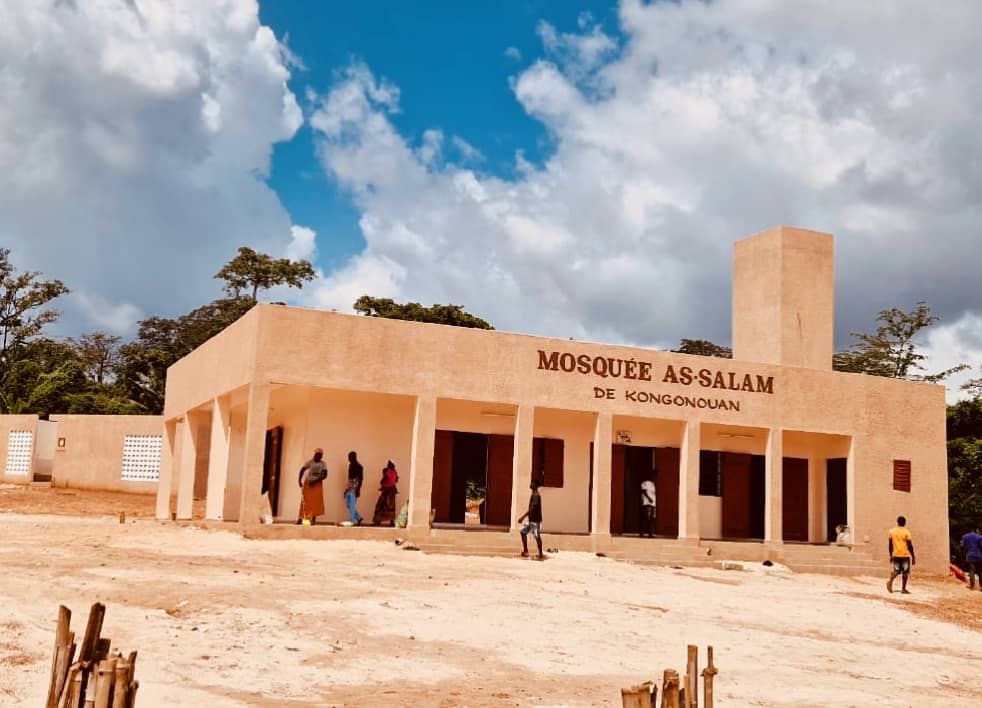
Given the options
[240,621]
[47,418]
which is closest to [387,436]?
[240,621]

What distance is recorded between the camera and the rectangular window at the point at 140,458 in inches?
1252

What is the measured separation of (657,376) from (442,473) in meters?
Answer: 4.91

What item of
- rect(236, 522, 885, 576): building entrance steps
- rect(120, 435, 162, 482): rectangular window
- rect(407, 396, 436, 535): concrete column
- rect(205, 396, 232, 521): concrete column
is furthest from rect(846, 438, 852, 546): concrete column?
rect(120, 435, 162, 482): rectangular window

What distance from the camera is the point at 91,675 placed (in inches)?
249

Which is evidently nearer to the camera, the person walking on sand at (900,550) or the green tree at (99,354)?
the person walking on sand at (900,550)

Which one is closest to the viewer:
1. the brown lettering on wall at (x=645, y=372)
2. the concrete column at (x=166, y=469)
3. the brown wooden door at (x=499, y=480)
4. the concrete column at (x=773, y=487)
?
the brown lettering on wall at (x=645, y=372)

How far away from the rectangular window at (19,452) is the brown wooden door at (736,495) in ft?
70.4

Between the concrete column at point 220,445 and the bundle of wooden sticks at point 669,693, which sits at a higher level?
the concrete column at point 220,445

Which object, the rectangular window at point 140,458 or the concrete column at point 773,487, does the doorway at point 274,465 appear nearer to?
the rectangular window at point 140,458

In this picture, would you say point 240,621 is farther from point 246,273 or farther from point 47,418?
point 246,273

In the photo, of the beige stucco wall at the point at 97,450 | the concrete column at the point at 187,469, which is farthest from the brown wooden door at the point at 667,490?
the beige stucco wall at the point at 97,450

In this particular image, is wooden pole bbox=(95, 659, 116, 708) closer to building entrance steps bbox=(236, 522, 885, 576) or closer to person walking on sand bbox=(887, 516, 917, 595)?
building entrance steps bbox=(236, 522, 885, 576)

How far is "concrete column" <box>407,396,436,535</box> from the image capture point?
19297 millimetres

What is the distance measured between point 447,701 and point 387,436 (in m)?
11.9
